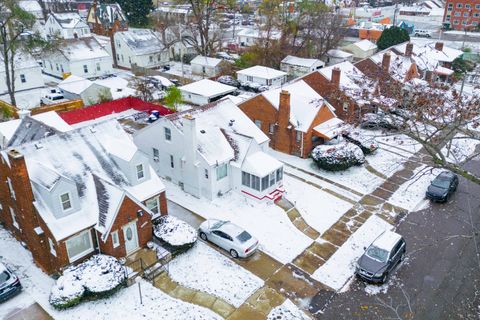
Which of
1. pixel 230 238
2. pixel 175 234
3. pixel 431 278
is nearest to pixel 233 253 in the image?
pixel 230 238

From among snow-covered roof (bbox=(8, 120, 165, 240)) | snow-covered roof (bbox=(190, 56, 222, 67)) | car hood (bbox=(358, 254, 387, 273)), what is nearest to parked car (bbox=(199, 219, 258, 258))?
snow-covered roof (bbox=(8, 120, 165, 240))

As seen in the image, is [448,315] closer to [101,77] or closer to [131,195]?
[131,195]

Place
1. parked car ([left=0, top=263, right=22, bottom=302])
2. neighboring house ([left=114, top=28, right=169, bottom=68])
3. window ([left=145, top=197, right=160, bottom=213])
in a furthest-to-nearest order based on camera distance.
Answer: neighboring house ([left=114, top=28, right=169, bottom=68]) → window ([left=145, top=197, right=160, bottom=213]) → parked car ([left=0, top=263, right=22, bottom=302])

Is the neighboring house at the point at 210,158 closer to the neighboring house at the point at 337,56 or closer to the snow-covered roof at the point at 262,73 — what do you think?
the snow-covered roof at the point at 262,73

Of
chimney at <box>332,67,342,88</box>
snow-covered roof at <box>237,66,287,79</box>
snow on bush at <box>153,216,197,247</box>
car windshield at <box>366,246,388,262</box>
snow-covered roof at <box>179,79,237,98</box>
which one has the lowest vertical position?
car windshield at <box>366,246,388,262</box>

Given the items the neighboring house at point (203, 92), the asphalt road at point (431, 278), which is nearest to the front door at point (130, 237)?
the asphalt road at point (431, 278)

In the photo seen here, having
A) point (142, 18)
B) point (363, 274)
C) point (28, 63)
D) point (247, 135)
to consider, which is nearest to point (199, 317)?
point (363, 274)

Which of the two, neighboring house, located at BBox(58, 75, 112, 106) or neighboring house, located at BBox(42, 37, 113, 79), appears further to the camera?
neighboring house, located at BBox(42, 37, 113, 79)

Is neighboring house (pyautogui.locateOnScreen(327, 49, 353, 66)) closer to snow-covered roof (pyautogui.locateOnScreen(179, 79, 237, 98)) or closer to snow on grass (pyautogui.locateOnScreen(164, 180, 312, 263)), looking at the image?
snow-covered roof (pyautogui.locateOnScreen(179, 79, 237, 98))
